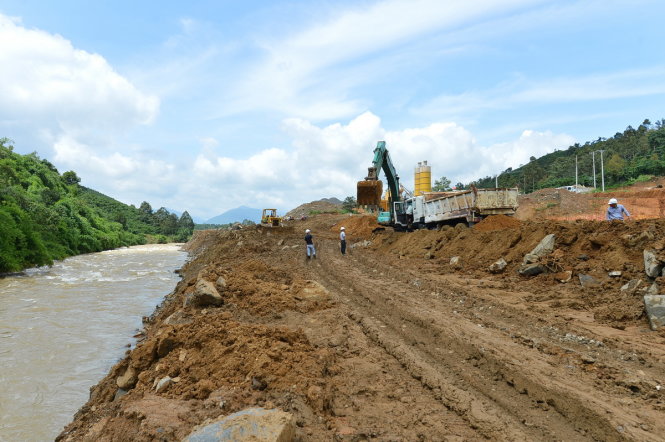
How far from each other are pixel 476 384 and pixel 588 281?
6.19 metres

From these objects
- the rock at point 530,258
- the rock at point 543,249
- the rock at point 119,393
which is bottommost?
the rock at point 119,393

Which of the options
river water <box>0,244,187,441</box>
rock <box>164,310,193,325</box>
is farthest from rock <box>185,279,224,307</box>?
river water <box>0,244,187,441</box>

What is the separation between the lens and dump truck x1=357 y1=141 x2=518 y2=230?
57.7 ft

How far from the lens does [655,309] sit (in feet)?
22.6

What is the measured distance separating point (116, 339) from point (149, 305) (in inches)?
173

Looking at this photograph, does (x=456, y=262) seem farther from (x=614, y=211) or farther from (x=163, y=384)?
(x=163, y=384)

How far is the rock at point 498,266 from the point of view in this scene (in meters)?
12.4

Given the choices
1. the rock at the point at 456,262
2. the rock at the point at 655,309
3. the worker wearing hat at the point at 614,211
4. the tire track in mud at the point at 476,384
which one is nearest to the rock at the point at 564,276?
the rock at the point at 655,309

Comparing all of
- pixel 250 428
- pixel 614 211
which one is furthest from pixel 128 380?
pixel 614 211

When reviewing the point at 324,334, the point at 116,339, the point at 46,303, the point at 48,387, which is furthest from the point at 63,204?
the point at 324,334

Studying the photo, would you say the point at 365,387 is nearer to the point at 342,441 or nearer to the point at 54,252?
the point at 342,441

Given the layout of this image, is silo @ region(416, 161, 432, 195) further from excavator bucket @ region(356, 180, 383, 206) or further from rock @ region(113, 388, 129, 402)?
rock @ region(113, 388, 129, 402)

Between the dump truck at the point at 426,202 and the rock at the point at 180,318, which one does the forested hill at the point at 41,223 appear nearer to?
the rock at the point at 180,318

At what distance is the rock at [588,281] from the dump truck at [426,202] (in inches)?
321
